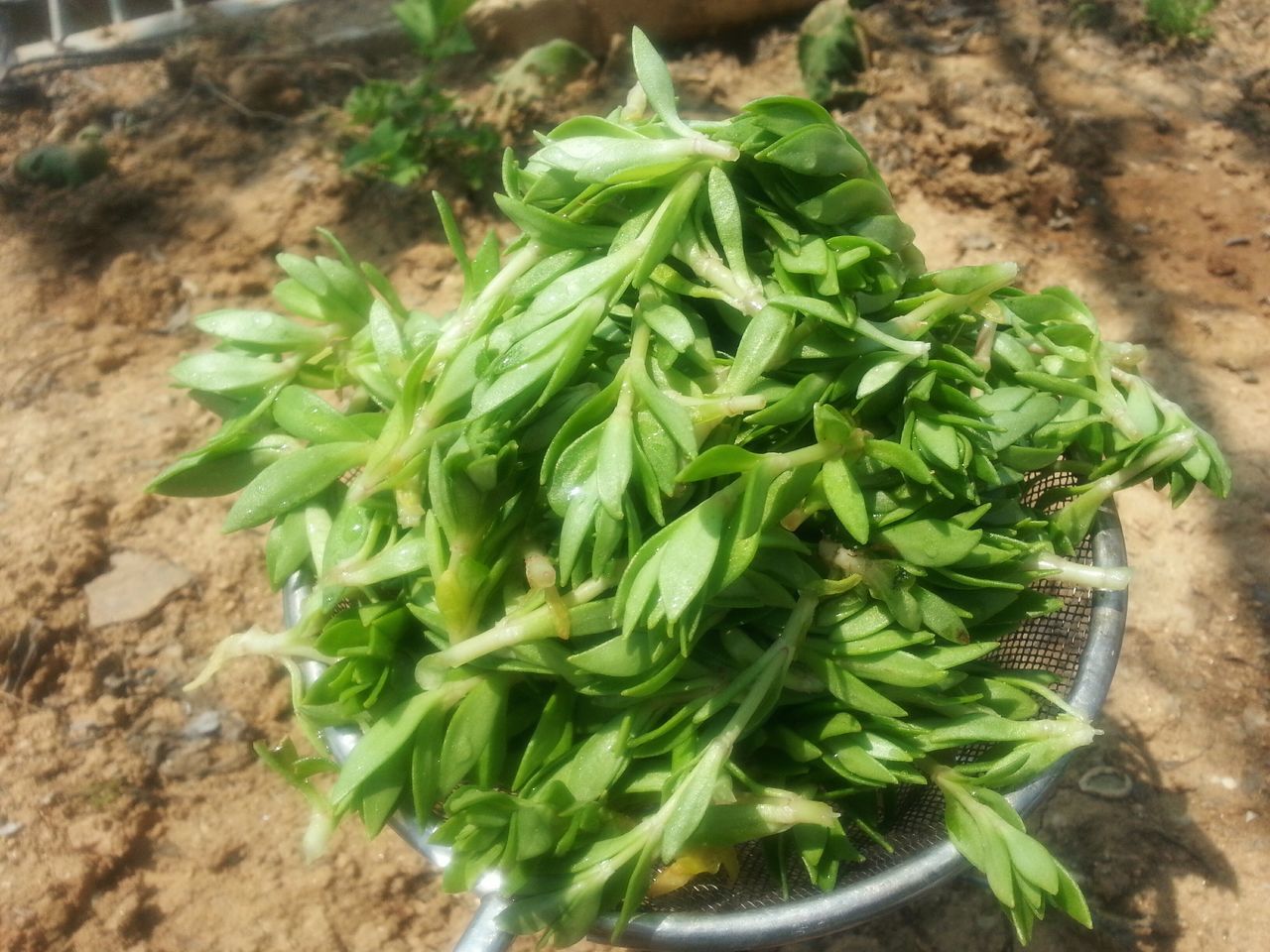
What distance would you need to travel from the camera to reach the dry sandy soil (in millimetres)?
1634

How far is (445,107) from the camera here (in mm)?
2586

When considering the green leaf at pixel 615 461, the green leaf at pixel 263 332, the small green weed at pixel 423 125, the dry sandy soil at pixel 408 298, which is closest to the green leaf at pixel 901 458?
the green leaf at pixel 615 461

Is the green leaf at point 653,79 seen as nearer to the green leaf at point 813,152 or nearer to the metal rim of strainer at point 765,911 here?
the green leaf at point 813,152

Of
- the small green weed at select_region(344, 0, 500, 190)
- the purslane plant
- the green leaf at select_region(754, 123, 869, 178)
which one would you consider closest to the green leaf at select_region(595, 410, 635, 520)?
the purslane plant

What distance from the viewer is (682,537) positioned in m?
0.90

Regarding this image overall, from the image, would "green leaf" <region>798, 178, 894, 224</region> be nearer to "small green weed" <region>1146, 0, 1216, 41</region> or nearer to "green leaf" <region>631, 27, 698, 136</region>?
"green leaf" <region>631, 27, 698, 136</region>

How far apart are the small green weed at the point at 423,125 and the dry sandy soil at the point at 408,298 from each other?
15 centimetres

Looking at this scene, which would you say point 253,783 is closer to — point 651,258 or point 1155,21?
point 651,258

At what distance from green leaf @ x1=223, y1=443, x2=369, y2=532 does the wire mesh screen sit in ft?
1.96

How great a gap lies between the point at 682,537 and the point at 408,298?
1754 mm

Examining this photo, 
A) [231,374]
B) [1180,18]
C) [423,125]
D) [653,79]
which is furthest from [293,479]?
[1180,18]

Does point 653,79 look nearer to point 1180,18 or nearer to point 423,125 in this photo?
point 423,125

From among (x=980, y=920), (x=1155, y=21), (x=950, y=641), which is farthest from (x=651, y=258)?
(x=1155, y=21)

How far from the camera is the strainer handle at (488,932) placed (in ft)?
3.29
